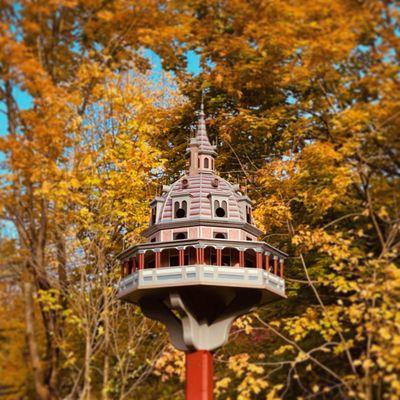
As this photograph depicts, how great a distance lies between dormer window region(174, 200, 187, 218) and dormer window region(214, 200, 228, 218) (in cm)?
66

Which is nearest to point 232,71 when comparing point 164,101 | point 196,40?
point 196,40

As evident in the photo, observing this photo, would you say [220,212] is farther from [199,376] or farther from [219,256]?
[199,376]

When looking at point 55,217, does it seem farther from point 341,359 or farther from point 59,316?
point 341,359

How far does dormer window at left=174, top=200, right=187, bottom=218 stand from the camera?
14.6 meters

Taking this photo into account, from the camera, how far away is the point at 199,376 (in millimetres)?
14023

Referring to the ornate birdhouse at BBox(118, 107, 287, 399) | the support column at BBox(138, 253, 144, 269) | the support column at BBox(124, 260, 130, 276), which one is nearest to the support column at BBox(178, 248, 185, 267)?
the ornate birdhouse at BBox(118, 107, 287, 399)

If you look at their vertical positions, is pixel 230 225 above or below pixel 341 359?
above

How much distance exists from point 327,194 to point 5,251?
6834 mm

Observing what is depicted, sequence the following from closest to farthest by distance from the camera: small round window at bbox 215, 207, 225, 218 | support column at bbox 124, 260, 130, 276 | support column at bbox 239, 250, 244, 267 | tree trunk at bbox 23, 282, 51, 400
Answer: tree trunk at bbox 23, 282, 51, 400 < support column at bbox 239, 250, 244, 267 < small round window at bbox 215, 207, 225, 218 < support column at bbox 124, 260, 130, 276

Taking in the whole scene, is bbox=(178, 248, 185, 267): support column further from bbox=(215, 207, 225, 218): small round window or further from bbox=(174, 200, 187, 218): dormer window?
bbox=(215, 207, 225, 218): small round window

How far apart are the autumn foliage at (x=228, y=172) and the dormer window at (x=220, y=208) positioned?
1682 millimetres

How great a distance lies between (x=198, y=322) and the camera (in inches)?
570

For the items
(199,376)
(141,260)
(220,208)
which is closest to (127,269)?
(141,260)

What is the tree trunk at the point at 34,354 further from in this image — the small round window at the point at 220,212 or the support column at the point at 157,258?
the small round window at the point at 220,212
